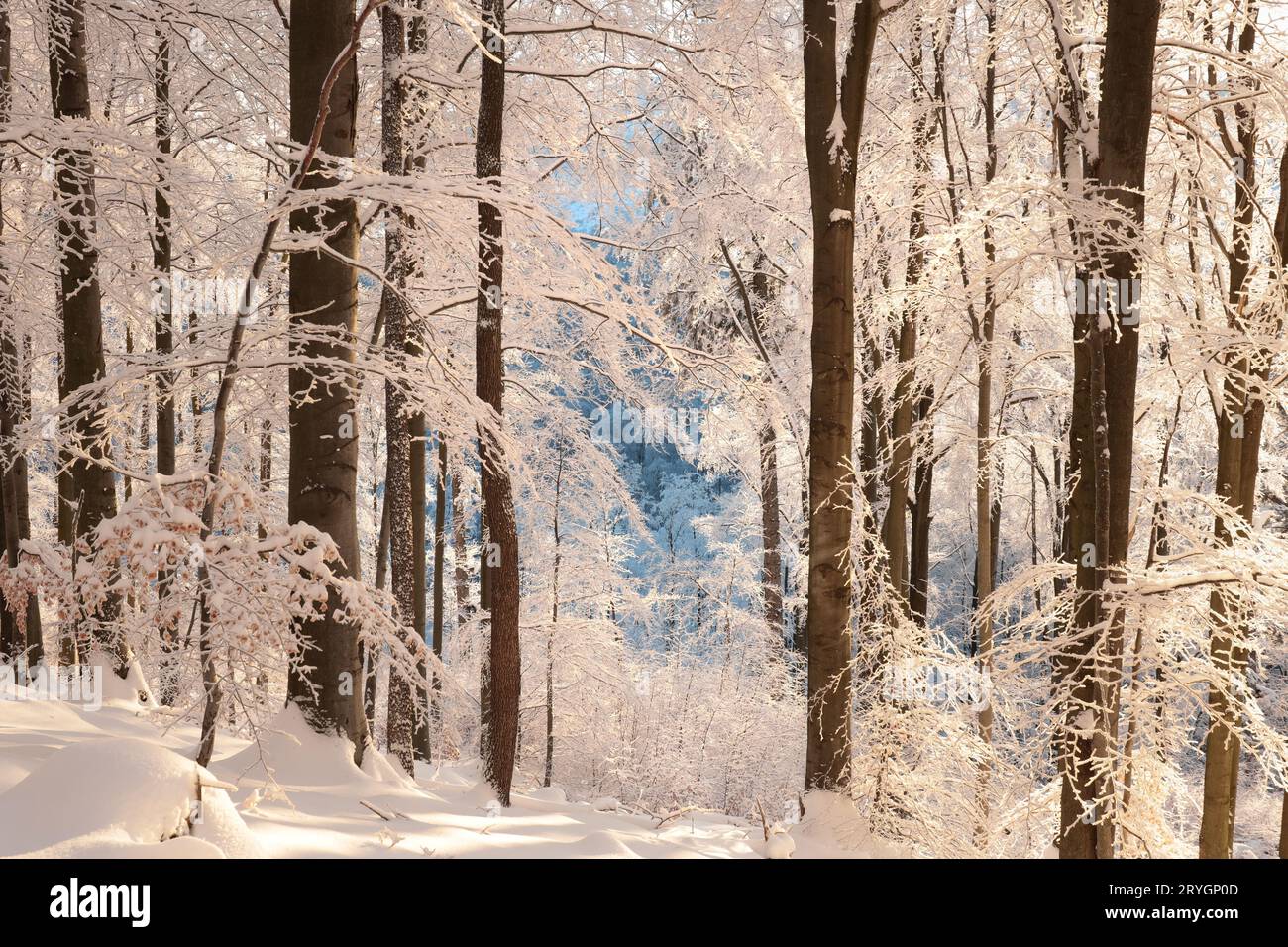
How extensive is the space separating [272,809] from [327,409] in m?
2.67

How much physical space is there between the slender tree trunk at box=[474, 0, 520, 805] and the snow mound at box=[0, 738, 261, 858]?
3684 millimetres

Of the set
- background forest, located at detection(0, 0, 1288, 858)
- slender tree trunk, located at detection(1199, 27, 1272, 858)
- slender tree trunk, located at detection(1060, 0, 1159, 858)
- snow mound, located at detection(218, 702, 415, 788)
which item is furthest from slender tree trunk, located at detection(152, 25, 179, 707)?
slender tree trunk, located at detection(1199, 27, 1272, 858)

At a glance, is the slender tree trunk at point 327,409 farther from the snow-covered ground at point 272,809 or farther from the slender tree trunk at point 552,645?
the slender tree trunk at point 552,645

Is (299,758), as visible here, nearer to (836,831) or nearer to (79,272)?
(836,831)

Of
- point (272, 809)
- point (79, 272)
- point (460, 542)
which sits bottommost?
point (460, 542)

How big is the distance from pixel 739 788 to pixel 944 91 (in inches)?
388

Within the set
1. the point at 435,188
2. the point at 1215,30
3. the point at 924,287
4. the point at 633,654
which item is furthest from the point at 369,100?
the point at 633,654

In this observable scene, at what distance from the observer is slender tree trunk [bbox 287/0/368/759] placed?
6.15 m

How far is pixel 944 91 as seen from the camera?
33.3 ft

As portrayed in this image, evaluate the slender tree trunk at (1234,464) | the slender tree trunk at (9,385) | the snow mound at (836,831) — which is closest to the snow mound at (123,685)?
the slender tree trunk at (9,385)

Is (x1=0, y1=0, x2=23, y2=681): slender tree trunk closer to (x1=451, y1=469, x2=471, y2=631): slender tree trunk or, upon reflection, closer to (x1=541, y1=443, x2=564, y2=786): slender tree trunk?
(x1=451, y1=469, x2=471, y2=631): slender tree trunk

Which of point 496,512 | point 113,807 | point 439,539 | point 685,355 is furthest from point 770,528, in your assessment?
point 113,807

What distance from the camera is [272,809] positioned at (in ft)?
15.5

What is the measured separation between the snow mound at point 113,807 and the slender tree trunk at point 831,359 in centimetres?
399
